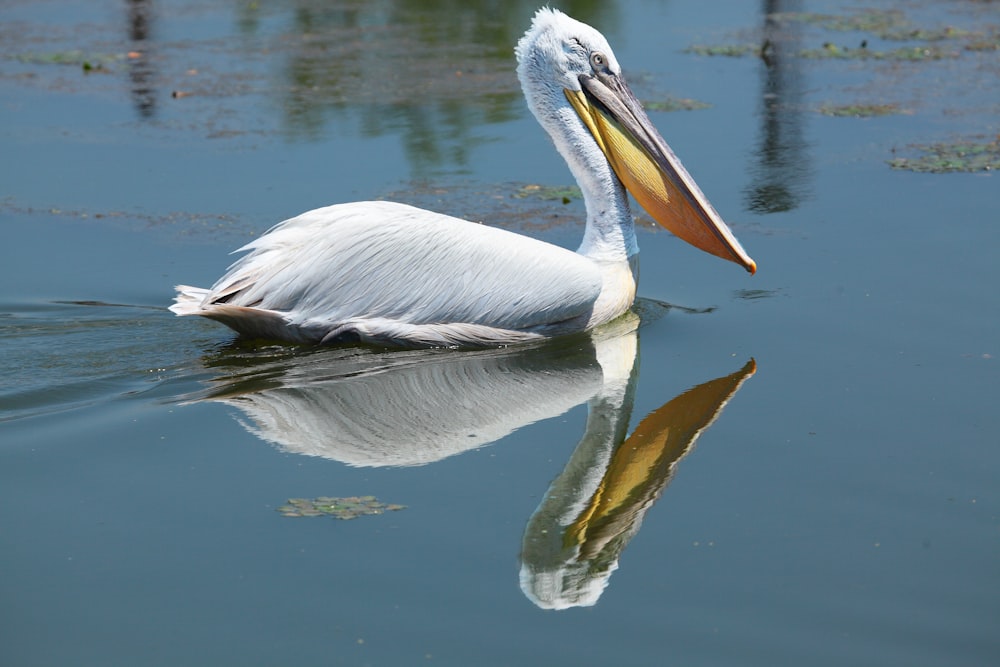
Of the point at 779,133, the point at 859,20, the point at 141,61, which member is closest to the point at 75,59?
the point at 141,61

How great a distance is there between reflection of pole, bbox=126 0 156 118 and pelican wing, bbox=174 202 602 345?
4284 mm

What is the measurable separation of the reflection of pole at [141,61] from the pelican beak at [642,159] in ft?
14.1

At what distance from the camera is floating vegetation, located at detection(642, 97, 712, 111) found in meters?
8.92

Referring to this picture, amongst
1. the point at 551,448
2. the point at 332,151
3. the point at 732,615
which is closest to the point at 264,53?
the point at 332,151

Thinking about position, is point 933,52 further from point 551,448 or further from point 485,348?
point 551,448

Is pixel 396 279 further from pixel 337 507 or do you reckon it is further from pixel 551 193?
pixel 551 193

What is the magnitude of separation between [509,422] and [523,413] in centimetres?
11

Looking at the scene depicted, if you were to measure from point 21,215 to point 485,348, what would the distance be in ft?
9.95

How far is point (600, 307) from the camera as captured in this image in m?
5.61

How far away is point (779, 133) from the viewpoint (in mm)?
8508

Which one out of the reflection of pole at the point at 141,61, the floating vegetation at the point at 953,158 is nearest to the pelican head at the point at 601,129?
the floating vegetation at the point at 953,158

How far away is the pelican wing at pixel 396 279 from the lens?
17.4ft

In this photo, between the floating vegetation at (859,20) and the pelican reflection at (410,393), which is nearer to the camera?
the pelican reflection at (410,393)

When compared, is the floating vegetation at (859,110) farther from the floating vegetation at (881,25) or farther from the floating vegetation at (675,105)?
the floating vegetation at (881,25)
